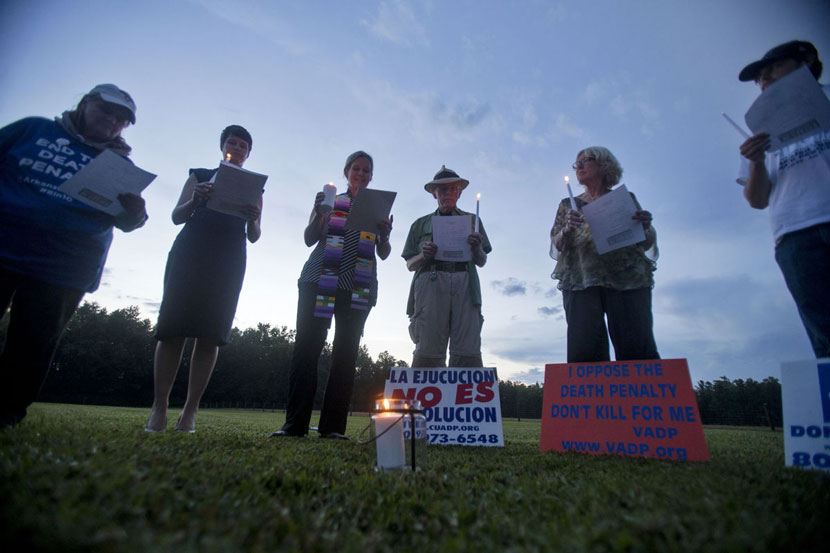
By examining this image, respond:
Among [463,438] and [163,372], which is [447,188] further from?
[163,372]

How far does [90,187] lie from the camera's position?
8.47 ft

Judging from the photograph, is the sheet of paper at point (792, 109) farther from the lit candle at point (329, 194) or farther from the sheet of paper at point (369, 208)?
the lit candle at point (329, 194)

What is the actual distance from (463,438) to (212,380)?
56428mm

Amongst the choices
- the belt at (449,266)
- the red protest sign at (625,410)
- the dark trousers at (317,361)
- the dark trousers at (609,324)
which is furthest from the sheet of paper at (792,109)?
the dark trousers at (317,361)

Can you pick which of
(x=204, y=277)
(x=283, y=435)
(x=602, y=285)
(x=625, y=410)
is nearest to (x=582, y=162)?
(x=602, y=285)

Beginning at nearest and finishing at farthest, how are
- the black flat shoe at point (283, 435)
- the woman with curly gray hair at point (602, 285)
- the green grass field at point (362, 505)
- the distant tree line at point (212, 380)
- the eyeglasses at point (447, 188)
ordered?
the green grass field at point (362, 505)
the woman with curly gray hair at point (602, 285)
the black flat shoe at point (283, 435)
the eyeglasses at point (447, 188)
the distant tree line at point (212, 380)

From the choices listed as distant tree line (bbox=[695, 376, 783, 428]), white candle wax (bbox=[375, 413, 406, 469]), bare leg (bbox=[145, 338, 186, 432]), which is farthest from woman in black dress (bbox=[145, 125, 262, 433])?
distant tree line (bbox=[695, 376, 783, 428])

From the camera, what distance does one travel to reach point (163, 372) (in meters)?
3.11

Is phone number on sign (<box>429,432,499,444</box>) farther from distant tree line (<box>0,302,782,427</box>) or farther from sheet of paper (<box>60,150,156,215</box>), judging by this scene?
distant tree line (<box>0,302,782,427</box>)

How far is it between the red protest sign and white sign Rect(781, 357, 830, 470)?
0.46 meters

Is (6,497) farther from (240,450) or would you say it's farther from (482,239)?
(482,239)

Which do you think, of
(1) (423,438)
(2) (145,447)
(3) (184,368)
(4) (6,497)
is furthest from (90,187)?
→ (3) (184,368)

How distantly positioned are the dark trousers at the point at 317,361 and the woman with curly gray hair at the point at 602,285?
1.94 m

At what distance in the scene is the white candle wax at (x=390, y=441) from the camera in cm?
198
